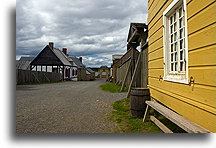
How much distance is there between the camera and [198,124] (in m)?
2.57

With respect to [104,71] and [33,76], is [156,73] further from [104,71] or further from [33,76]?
[104,71]

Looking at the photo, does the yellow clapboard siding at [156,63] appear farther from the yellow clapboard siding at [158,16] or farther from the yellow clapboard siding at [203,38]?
the yellow clapboard siding at [203,38]

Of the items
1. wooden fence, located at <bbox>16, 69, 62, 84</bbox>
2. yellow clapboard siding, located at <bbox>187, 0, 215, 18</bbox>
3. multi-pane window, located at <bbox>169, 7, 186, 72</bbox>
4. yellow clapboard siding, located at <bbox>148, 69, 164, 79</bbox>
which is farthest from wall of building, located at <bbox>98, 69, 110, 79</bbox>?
yellow clapboard siding, located at <bbox>187, 0, 215, 18</bbox>

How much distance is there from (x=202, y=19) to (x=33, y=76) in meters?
22.7

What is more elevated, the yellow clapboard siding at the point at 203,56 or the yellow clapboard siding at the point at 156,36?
the yellow clapboard siding at the point at 156,36

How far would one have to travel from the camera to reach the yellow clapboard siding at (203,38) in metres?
2.25

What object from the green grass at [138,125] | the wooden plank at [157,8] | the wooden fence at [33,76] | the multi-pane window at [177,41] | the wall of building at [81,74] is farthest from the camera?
the wall of building at [81,74]

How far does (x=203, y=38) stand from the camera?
2432 millimetres

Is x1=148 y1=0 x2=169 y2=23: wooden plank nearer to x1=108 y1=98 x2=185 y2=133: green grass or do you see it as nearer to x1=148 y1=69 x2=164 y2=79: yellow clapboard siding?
x1=148 y1=69 x2=164 y2=79: yellow clapboard siding

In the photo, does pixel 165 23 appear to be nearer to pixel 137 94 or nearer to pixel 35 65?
pixel 137 94

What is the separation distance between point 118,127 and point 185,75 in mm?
1856

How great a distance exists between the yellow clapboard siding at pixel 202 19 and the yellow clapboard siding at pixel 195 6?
2.5 inches

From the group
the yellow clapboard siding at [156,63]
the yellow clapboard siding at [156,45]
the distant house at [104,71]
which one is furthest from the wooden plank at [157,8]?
the distant house at [104,71]

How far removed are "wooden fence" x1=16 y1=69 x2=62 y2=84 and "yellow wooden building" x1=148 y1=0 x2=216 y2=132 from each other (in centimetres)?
1815
